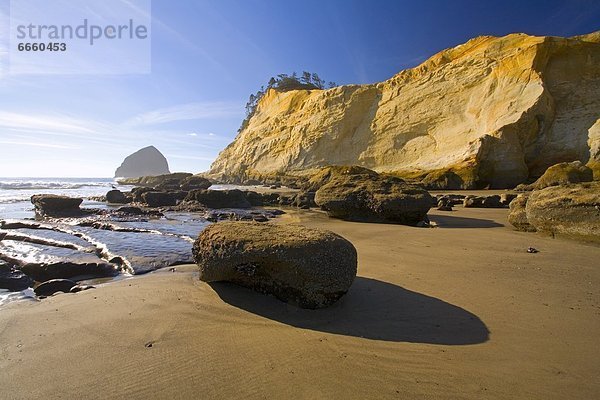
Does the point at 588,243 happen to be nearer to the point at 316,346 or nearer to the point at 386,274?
the point at 386,274

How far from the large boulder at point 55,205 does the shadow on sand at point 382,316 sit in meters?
12.1

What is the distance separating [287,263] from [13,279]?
403 centimetres

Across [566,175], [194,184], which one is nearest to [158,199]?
[194,184]

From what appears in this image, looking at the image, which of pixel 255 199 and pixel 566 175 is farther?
pixel 255 199

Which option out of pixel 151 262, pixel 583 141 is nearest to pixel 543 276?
pixel 151 262

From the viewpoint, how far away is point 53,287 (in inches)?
167

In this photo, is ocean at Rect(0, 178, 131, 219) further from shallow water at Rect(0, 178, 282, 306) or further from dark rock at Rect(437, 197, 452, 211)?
dark rock at Rect(437, 197, 452, 211)

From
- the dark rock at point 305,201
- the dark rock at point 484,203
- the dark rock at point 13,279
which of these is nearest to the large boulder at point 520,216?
the dark rock at point 484,203

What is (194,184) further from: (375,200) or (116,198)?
(375,200)

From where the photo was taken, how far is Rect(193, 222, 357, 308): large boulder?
3.20m

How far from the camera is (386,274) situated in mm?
4430

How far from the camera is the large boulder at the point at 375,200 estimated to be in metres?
9.01

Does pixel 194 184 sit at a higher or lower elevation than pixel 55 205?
higher

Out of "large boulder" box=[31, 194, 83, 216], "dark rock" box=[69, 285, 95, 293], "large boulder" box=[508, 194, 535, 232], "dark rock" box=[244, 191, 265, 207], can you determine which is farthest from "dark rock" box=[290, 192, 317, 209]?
"dark rock" box=[69, 285, 95, 293]
